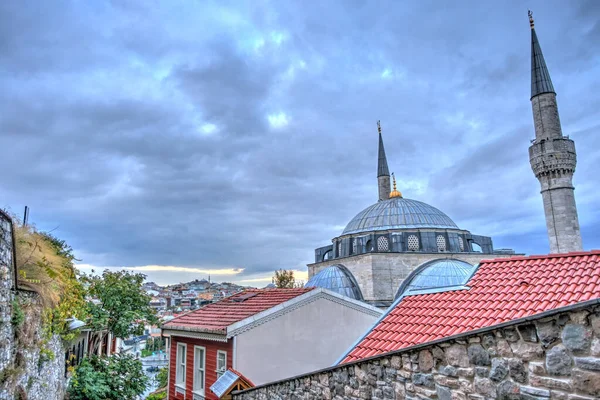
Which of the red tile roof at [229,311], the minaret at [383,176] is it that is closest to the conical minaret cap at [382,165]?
the minaret at [383,176]

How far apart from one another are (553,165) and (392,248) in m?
9.61

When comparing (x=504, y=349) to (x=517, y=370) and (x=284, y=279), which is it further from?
(x=284, y=279)

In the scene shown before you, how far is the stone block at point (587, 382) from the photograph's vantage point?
6.70 ft

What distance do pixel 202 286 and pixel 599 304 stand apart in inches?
4796

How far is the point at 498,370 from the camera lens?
8.37ft

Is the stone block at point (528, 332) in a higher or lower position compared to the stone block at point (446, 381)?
higher

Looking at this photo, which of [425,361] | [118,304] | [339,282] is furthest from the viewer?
[339,282]

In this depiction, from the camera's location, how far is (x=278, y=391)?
554 cm

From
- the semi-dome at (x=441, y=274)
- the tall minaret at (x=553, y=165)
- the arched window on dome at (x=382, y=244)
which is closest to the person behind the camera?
the tall minaret at (x=553, y=165)

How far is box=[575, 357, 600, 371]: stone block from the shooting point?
2033mm

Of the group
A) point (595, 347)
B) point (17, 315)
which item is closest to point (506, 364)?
point (595, 347)

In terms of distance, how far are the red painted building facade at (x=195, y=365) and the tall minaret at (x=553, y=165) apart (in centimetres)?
1666

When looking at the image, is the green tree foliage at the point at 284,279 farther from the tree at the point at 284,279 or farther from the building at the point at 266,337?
the building at the point at 266,337

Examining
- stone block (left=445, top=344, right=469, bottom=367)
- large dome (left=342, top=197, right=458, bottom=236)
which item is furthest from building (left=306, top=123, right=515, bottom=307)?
stone block (left=445, top=344, right=469, bottom=367)
